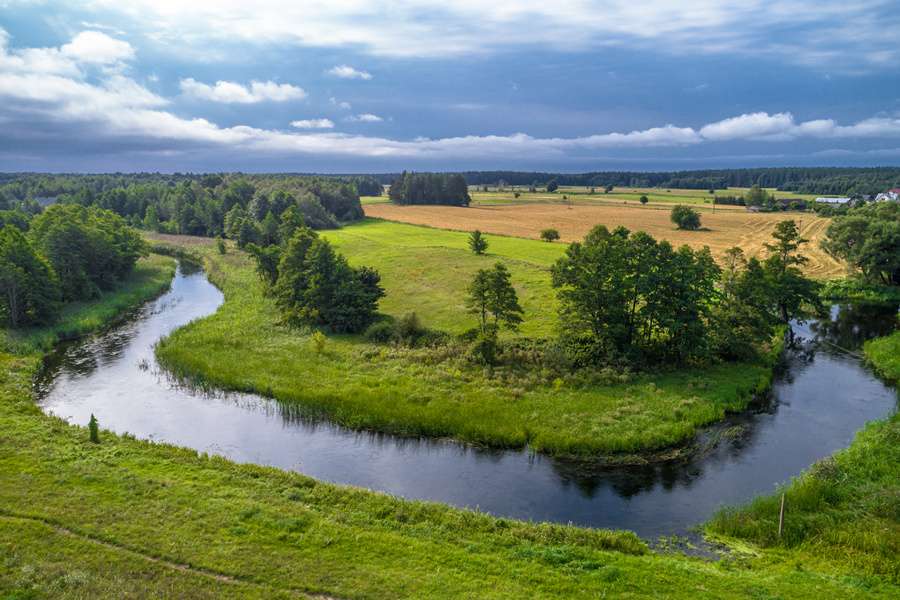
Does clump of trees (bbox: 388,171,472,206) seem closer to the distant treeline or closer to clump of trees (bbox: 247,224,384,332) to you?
the distant treeline

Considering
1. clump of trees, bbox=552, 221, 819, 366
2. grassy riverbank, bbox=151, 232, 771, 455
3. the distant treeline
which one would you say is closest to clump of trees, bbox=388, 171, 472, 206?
the distant treeline

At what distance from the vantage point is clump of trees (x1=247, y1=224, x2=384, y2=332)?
52.7m

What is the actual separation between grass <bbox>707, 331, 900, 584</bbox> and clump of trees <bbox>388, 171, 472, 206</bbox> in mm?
157320

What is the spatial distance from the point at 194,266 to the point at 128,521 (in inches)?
3300

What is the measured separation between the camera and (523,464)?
30.6 metres

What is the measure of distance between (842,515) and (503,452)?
1539 centimetres

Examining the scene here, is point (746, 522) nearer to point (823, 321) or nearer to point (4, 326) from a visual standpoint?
point (823, 321)

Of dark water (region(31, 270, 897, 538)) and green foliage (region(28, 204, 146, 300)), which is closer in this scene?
dark water (region(31, 270, 897, 538))

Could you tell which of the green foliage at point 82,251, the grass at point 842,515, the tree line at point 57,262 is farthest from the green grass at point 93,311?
the grass at point 842,515

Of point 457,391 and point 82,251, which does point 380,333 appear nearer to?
point 457,391

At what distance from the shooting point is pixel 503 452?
31.8 meters

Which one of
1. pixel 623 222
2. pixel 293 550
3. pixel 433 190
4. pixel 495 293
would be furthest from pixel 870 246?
pixel 433 190

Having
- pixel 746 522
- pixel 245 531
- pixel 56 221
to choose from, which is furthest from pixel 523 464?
pixel 56 221

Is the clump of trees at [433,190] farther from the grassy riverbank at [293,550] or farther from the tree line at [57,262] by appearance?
Result: the grassy riverbank at [293,550]
